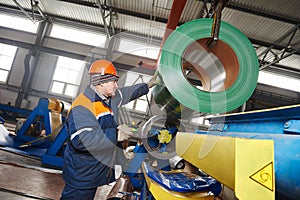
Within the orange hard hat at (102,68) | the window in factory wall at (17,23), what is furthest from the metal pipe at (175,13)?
the window in factory wall at (17,23)

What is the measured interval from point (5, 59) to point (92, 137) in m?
10.2

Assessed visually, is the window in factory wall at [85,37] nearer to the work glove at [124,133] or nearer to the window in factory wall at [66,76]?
the window in factory wall at [66,76]

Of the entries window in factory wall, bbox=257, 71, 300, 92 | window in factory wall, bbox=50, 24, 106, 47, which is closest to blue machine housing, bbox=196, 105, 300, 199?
window in factory wall, bbox=50, 24, 106, 47

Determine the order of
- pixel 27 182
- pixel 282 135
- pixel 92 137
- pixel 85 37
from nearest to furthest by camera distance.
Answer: pixel 282 135, pixel 92 137, pixel 27 182, pixel 85 37

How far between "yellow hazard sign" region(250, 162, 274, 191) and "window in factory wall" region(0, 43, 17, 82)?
11.0 meters

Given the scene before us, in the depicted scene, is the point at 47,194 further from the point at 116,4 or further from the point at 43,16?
the point at 43,16

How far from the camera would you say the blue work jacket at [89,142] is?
4.54ft

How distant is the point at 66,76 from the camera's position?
9.01 m

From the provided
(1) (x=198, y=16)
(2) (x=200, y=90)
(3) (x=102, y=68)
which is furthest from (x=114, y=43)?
(2) (x=200, y=90)

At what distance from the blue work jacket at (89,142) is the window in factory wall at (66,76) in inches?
308

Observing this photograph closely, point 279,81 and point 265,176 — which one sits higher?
point 279,81

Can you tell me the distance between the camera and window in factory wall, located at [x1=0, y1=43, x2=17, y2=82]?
8875mm

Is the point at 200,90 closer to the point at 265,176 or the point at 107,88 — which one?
the point at 265,176

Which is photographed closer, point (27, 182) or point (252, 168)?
point (252, 168)
